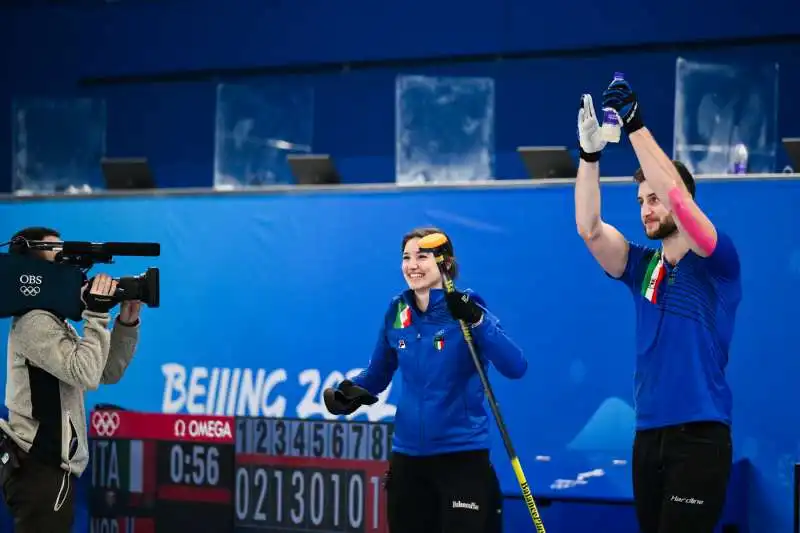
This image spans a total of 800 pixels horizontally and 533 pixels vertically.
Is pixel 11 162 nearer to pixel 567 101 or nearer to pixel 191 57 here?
pixel 191 57

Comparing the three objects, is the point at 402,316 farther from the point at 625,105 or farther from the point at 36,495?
the point at 36,495

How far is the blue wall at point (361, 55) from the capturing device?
262 inches

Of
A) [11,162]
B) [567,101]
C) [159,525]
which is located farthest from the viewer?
[11,162]

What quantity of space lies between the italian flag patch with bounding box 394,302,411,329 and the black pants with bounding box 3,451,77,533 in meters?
1.18

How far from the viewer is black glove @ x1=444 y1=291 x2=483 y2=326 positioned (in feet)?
12.0

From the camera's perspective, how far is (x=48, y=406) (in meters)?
3.93

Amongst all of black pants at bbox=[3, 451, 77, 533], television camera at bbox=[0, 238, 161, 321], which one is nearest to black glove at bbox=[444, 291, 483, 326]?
television camera at bbox=[0, 238, 161, 321]

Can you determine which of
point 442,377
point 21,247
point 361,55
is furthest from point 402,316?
point 361,55

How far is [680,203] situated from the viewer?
3006 mm

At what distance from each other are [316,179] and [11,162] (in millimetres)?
2996

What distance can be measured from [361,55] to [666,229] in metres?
4.45

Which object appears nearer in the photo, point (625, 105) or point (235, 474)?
point (625, 105)

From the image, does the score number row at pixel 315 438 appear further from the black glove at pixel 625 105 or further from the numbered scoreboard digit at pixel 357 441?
the black glove at pixel 625 105

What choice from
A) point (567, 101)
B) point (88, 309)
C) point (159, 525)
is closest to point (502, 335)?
point (88, 309)
